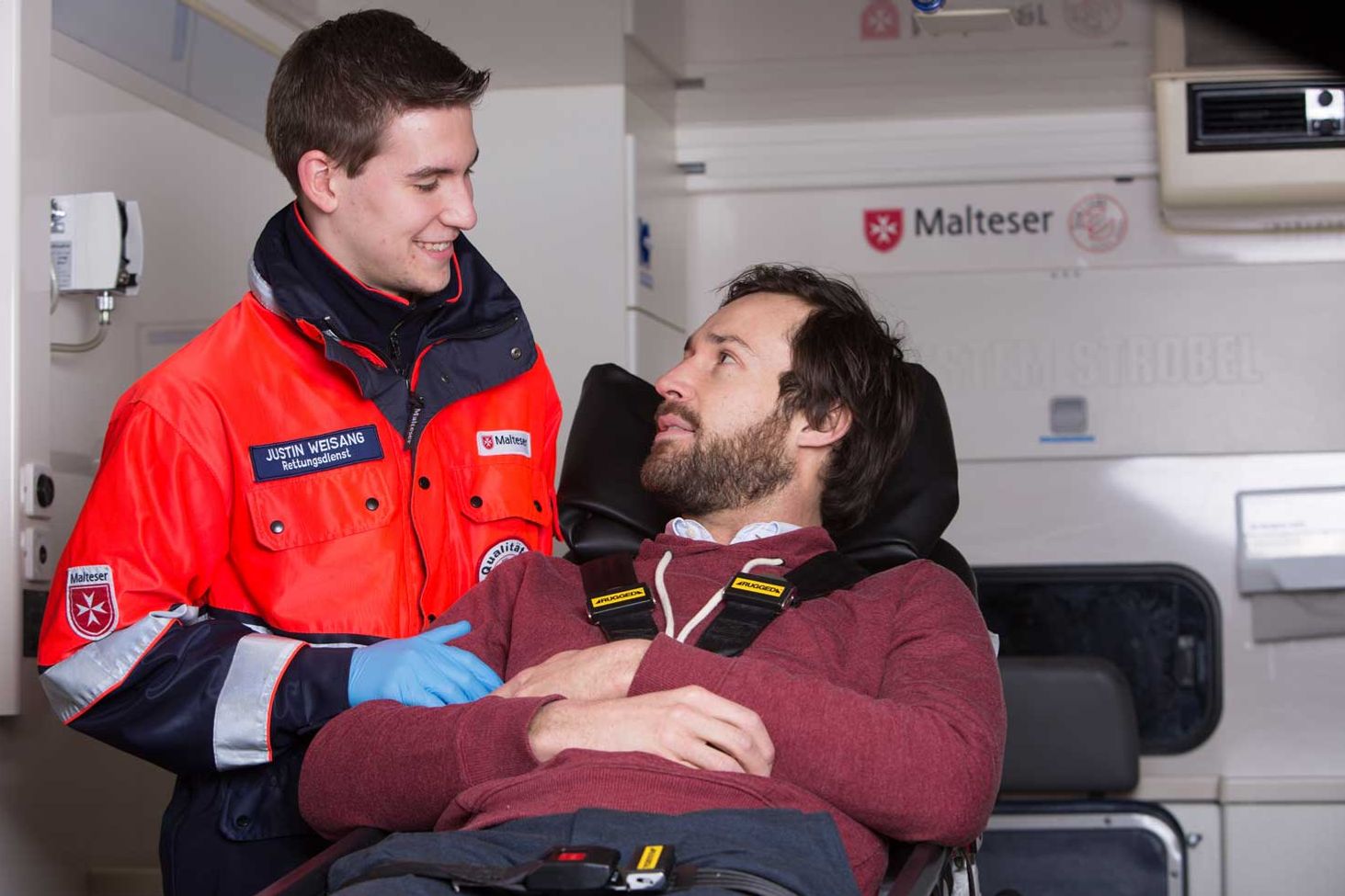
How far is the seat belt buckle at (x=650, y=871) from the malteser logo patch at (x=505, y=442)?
1.21 m

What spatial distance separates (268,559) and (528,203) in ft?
6.59

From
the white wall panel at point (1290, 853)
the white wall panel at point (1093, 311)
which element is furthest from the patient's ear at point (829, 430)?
the white wall panel at point (1290, 853)

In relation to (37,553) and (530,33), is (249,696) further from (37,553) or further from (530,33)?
(530,33)

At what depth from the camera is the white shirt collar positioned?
287cm

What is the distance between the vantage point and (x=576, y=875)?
6.04 feet

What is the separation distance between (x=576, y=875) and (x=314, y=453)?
1143 millimetres

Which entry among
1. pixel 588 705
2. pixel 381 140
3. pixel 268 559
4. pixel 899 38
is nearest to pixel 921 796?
pixel 588 705

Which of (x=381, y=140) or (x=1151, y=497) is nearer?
(x=381, y=140)

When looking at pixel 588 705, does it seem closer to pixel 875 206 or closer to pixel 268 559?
pixel 268 559

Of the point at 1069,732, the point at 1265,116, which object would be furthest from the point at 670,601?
the point at 1265,116

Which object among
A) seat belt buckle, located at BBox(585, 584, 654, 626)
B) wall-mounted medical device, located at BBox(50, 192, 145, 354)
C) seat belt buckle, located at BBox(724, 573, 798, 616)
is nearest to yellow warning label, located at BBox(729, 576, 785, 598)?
seat belt buckle, located at BBox(724, 573, 798, 616)

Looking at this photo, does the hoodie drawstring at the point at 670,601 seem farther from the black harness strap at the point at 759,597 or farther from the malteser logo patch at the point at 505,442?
the malteser logo patch at the point at 505,442

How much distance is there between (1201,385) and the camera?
180 inches

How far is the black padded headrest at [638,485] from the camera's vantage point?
2.96 meters
